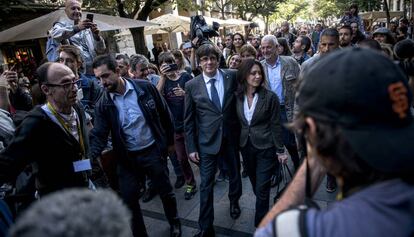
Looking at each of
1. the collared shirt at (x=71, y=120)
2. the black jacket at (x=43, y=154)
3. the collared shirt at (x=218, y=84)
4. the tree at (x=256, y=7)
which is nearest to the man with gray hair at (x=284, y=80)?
the collared shirt at (x=218, y=84)

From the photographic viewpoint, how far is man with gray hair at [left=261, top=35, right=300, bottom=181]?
14.6 ft

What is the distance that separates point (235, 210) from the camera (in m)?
3.79

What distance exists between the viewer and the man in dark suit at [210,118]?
3469mm

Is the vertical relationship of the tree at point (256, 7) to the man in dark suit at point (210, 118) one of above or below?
A: above

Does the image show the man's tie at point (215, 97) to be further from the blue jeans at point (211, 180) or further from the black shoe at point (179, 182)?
the black shoe at point (179, 182)

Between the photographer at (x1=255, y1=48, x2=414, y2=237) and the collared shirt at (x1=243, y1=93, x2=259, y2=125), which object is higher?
the photographer at (x1=255, y1=48, x2=414, y2=237)

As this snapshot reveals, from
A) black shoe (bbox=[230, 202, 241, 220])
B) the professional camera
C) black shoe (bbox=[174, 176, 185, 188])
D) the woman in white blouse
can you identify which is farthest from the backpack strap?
the professional camera

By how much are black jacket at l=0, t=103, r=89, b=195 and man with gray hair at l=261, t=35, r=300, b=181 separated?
2.88 meters

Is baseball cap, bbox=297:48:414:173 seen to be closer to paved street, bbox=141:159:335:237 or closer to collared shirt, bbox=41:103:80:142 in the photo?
collared shirt, bbox=41:103:80:142

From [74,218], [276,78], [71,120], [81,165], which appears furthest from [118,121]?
[74,218]

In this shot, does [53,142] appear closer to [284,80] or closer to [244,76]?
[244,76]

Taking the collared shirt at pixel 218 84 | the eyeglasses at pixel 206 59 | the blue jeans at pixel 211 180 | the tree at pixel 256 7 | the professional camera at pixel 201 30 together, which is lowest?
the blue jeans at pixel 211 180

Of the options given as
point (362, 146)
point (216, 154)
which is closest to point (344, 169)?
point (362, 146)

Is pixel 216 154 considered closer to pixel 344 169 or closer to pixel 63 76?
pixel 63 76
